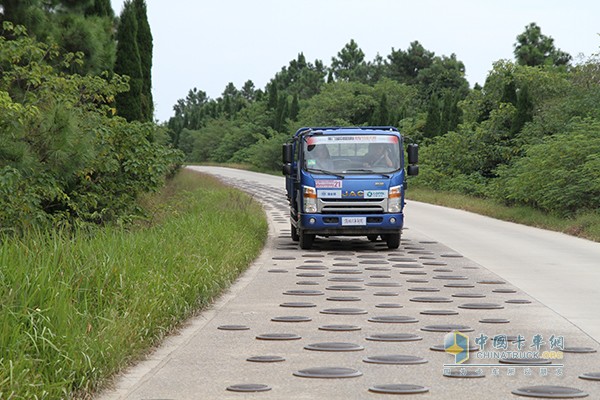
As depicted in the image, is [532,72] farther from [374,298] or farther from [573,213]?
[374,298]

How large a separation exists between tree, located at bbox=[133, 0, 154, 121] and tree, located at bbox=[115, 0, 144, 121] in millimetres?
2971

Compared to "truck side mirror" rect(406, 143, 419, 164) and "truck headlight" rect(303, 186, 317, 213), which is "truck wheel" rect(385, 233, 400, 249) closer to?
"truck side mirror" rect(406, 143, 419, 164)

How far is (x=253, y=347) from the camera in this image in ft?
28.2

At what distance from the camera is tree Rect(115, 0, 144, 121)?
1382 inches

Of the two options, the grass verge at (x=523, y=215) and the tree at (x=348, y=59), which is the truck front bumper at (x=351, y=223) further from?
the tree at (x=348, y=59)

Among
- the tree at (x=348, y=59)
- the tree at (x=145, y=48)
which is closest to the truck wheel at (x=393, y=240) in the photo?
the tree at (x=145, y=48)

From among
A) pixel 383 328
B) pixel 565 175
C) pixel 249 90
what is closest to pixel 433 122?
pixel 565 175

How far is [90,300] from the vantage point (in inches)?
341

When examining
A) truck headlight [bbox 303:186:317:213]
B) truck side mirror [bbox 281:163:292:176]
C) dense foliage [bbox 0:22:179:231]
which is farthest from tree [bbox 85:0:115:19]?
truck headlight [bbox 303:186:317:213]

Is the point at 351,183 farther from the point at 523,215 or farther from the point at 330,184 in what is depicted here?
the point at 523,215

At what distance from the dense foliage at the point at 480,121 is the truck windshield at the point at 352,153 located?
9.91 meters

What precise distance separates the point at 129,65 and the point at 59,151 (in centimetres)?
2233

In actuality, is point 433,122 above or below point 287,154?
above

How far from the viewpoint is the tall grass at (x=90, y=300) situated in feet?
21.2
